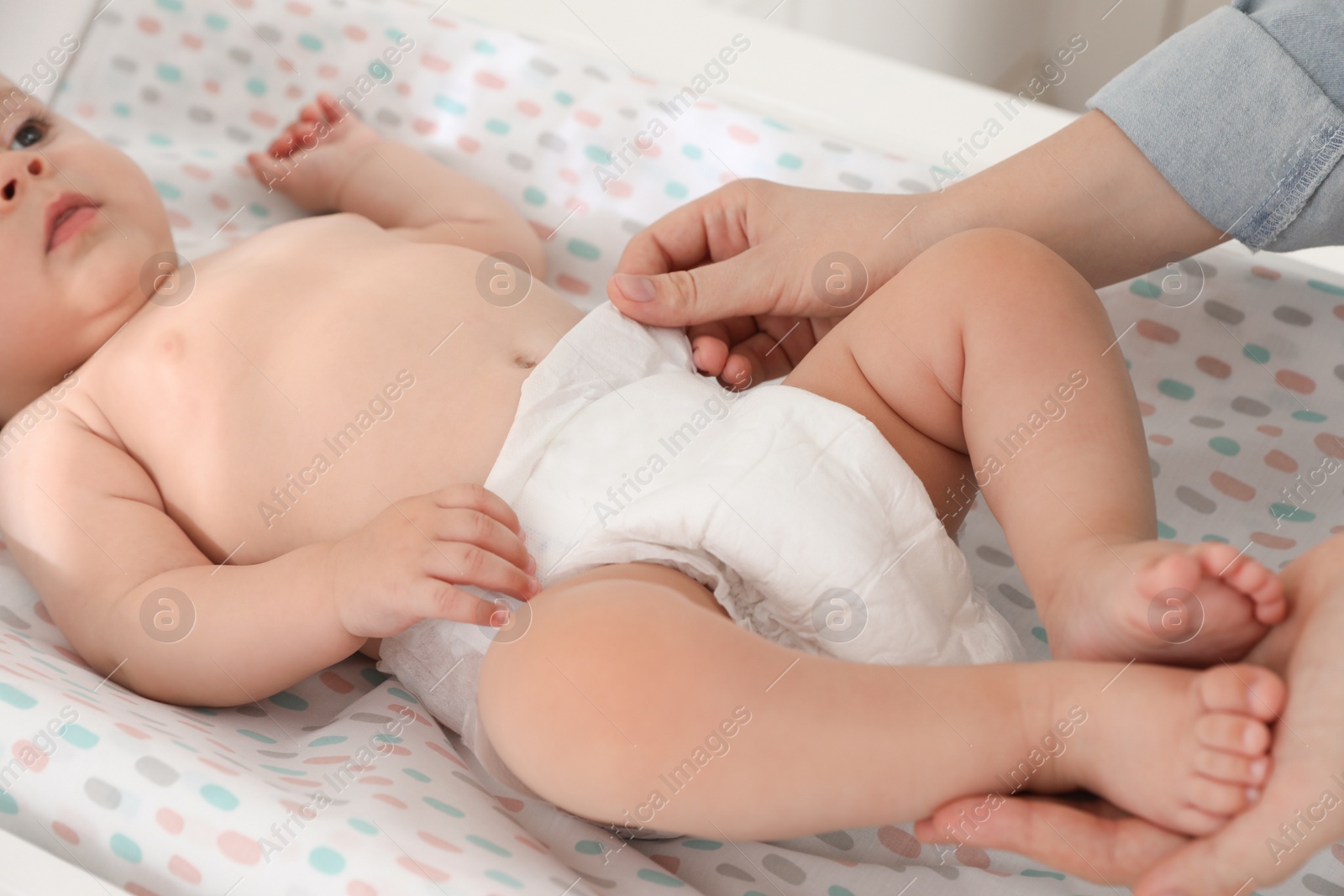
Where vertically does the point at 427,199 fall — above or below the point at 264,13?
below

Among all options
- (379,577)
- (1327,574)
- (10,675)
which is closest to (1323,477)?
(1327,574)

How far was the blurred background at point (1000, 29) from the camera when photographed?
7.33 ft

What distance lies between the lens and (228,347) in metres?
1.01

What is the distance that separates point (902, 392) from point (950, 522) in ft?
0.40

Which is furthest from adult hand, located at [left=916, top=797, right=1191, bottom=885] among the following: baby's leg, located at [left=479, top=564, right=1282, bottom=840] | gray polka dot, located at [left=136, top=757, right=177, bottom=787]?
gray polka dot, located at [left=136, top=757, right=177, bottom=787]

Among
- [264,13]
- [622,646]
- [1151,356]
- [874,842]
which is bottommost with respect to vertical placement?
[874,842]

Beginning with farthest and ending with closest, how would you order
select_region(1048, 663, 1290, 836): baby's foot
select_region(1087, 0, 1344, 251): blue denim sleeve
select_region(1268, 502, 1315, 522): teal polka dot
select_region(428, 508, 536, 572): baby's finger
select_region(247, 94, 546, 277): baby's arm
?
select_region(247, 94, 546, 277): baby's arm < select_region(1268, 502, 1315, 522): teal polka dot < select_region(1087, 0, 1344, 251): blue denim sleeve < select_region(428, 508, 536, 572): baby's finger < select_region(1048, 663, 1290, 836): baby's foot

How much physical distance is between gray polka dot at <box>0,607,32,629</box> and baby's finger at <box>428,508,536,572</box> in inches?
16.9

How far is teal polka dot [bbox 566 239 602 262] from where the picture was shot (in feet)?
4.28

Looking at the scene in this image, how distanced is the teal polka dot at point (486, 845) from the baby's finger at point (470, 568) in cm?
17

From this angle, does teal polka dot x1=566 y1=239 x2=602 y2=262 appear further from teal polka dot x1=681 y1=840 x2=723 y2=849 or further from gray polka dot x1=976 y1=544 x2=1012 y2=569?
teal polka dot x1=681 y1=840 x2=723 y2=849

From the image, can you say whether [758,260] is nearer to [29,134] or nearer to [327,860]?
[327,860]

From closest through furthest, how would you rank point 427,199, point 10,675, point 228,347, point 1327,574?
point 1327,574
point 10,675
point 228,347
point 427,199

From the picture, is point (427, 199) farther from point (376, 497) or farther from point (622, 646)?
point (622, 646)
